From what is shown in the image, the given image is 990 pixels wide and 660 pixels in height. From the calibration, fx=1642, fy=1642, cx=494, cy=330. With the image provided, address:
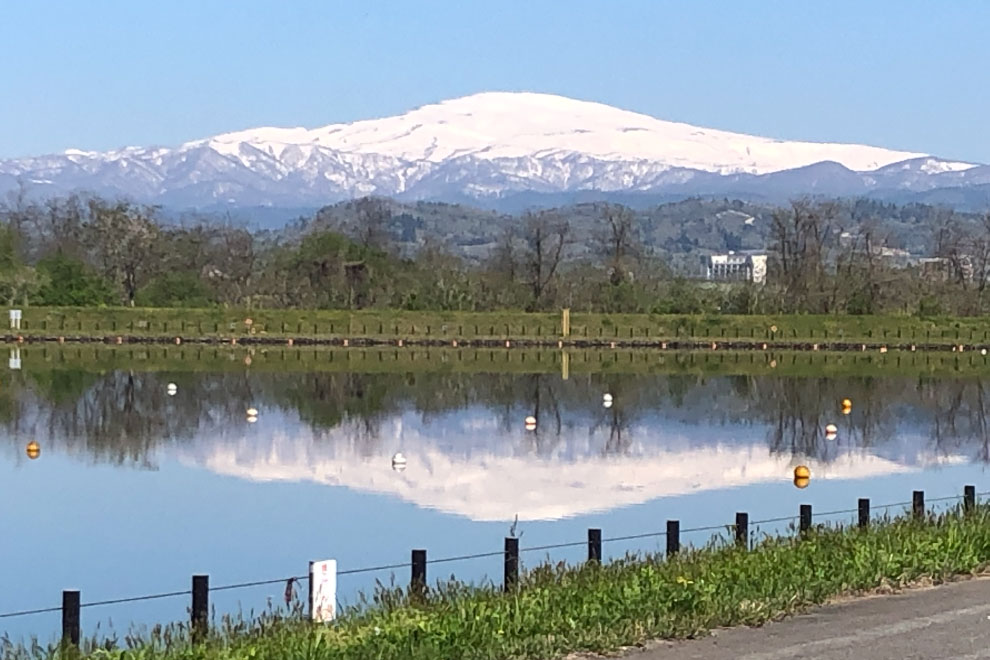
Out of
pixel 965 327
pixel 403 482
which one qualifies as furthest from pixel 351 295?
pixel 403 482

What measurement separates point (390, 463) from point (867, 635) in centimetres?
1903

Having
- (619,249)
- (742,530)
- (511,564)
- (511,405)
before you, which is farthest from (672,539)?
(619,249)

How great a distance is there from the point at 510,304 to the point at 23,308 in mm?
26953

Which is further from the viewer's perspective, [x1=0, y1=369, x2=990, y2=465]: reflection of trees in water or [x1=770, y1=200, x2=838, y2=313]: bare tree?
[x1=770, y1=200, x2=838, y2=313]: bare tree

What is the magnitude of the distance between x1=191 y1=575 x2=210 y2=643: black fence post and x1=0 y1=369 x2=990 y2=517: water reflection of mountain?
11.8 meters

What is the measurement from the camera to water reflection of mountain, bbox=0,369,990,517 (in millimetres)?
29531

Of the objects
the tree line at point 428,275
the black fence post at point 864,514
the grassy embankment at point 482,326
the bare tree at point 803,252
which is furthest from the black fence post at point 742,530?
the bare tree at point 803,252

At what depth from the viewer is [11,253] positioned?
289 feet

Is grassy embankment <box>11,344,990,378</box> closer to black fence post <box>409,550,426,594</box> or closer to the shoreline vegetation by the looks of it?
the shoreline vegetation

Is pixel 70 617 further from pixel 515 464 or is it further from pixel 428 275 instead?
pixel 428 275

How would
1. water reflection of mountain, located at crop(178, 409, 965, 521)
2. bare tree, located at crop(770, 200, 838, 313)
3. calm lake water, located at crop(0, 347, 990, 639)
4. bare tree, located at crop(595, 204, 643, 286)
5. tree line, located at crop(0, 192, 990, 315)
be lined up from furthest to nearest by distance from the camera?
bare tree, located at crop(595, 204, 643, 286)
bare tree, located at crop(770, 200, 838, 313)
tree line, located at crop(0, 192, 990, 315)
water reflection of mountain, located at crop(178, 409, 965, 521)
calm lake water, located at crop(0, 347, 990, 639)

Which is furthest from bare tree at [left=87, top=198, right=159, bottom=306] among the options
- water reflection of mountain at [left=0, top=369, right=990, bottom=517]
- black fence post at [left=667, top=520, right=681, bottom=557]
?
black fence post at [left=667, top=520, right=681, bottom=557]

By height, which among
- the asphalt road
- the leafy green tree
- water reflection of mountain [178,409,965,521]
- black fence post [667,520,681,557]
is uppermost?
the leafy green tree

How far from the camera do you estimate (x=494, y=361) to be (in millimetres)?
64875
